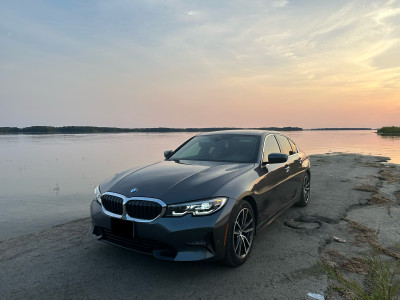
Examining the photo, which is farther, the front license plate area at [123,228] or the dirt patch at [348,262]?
the dirt patch at [348,262]

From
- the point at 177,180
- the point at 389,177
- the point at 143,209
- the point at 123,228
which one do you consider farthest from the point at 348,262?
the point at 389,177

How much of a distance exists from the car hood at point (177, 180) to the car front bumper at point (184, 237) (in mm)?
230

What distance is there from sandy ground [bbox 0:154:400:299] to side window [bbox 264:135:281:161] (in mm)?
1242

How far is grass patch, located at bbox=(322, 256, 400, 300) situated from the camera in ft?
8.16

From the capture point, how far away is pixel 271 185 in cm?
427

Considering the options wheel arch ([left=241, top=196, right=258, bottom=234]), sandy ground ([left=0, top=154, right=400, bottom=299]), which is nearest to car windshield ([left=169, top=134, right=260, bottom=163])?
wheel arch ([left=241, top=196, right=258, bottom=234])

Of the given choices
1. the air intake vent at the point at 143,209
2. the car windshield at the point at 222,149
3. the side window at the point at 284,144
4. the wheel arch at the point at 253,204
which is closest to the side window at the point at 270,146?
the car windshield at the point at 222,149

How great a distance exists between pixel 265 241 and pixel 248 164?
45.2 inches

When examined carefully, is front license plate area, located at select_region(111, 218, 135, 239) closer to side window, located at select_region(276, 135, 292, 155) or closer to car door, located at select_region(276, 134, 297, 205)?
car door, located at select_region(276, 134, 297, 205)

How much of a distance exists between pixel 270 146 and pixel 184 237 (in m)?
2.49

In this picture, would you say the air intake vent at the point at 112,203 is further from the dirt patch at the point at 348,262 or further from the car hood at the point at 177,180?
the dirt patch at the point at 348,262

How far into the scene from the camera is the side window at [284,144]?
5461mm

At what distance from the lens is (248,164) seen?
4098 mm

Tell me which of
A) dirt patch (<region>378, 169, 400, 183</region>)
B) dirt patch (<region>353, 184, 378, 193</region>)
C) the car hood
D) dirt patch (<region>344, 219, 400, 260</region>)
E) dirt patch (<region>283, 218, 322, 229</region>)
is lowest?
dirt patch (<region>378, 169, 400, 183</region>)
